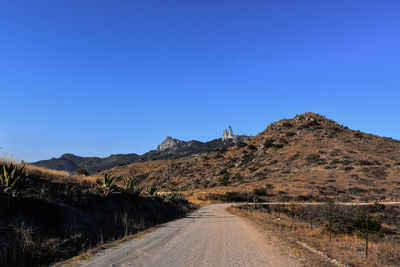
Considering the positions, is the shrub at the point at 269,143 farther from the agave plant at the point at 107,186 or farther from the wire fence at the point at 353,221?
the agave plant at the point at 107,186

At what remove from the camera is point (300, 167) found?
59.8 m

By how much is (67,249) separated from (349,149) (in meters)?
68.9

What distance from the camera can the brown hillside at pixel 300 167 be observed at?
45250 millimetres

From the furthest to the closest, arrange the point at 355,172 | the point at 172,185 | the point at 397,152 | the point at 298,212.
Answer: the point at 172,185 < the point at 397,152 < the point at 355,172 < the point at 298,212

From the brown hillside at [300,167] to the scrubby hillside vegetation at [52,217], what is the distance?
34692 millimetres

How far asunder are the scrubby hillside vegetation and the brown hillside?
34.7 m

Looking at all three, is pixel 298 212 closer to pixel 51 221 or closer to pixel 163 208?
pixel 163 208

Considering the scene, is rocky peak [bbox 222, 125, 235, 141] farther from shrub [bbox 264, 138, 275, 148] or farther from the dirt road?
the dirt road

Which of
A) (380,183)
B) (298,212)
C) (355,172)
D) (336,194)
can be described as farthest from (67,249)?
(355,172)

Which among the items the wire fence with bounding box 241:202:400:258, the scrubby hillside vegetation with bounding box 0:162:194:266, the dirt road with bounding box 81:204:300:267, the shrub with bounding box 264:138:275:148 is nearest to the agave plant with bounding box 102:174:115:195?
the scrubby hillside vegetation with bounding box 0:162:194:266

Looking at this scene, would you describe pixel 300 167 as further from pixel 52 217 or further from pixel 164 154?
pixel 164 154

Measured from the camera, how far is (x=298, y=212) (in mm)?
26906

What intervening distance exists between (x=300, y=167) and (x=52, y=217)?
5772cm

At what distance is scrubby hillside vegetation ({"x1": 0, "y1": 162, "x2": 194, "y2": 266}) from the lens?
7320 mm
